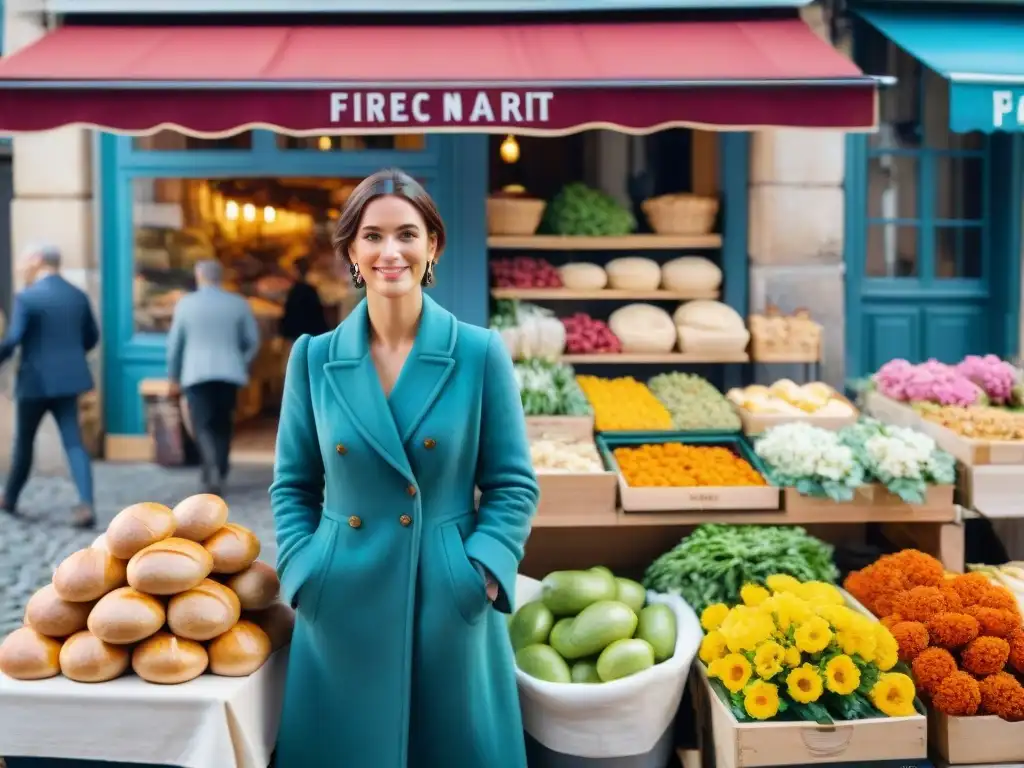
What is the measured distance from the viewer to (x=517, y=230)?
8.34 meters

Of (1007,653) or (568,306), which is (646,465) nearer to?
(1007,653)

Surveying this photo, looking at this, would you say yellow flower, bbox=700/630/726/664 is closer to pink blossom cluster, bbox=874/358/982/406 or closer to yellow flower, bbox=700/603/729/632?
yellow flower, bbox=700/603/729/632

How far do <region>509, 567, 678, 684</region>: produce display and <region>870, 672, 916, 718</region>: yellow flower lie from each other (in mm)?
782

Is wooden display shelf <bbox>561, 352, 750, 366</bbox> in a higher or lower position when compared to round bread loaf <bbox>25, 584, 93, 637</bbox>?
higher

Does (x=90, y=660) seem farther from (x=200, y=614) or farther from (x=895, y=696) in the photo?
(x=895, y=696)

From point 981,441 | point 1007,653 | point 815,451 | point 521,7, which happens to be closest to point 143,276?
point 521,7

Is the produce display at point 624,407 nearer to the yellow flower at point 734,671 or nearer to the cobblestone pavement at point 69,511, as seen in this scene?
the cobblestone pavement at point 69,511

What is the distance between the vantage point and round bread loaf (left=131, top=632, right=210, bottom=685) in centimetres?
326

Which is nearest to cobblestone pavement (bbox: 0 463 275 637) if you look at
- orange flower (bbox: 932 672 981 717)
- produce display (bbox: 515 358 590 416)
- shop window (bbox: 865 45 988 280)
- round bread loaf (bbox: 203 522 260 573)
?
produce display (bbox: 515 358 590 416)

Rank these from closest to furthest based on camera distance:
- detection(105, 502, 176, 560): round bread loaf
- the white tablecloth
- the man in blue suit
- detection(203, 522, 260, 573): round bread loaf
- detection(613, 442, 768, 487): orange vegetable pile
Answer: the white tablecloth → detection(105, 502, 176, 560): round bread loaf → detection(203, 522, 260, 573): round bread loaf → detection(613, 442, 768, 487): orange vegetable pile → the man in blue suit

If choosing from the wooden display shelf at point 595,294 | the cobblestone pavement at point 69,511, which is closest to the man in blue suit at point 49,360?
the cobblestone pavement at point 69,511

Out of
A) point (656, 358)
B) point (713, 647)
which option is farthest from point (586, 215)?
point (713, 647)

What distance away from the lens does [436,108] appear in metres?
6.07

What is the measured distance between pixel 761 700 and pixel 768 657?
0.15 metres
